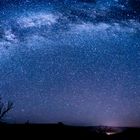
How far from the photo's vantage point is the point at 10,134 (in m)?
21.8

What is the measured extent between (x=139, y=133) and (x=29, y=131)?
743cm

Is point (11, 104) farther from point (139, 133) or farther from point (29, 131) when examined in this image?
point (139, 133)

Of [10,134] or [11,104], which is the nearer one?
[10,134]

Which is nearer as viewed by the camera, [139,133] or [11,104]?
[139,133]

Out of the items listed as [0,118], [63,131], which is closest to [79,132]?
[63,131]

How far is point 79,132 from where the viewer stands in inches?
898

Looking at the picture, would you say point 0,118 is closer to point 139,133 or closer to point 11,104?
point 11,104

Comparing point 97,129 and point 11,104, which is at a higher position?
point 11,104

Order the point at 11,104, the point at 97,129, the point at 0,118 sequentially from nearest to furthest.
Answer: the point at 97,129 < the point at 0,118 < the point at 11,104

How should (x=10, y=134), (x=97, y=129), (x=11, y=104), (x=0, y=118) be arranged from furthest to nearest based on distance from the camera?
(x=11, y=104), (x=0, y=118), (x=97, y=129), (x=10, y=134)

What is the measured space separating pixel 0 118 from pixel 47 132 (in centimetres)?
622

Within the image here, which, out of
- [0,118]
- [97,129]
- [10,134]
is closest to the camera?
[10,134]

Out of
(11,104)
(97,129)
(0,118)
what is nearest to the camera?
(97,129)

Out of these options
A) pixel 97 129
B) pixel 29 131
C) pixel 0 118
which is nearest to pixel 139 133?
pixel 97 129
